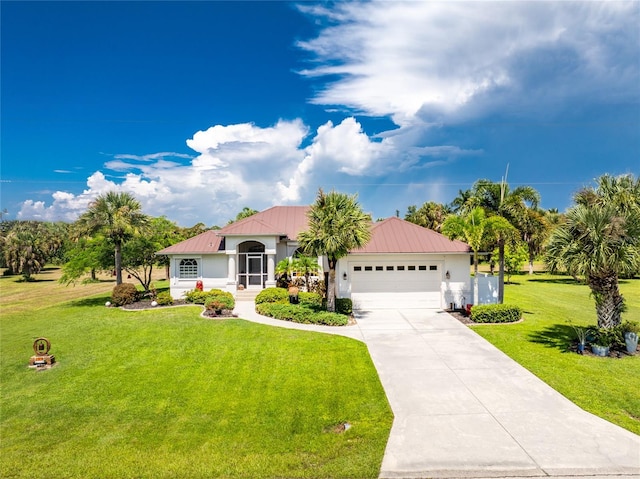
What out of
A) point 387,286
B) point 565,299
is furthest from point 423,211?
point 387,286

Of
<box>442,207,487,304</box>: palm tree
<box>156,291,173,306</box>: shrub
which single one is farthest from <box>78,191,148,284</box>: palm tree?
<box>442,207,487,304</box>: palm tree

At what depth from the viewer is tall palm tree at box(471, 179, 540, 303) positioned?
2003 cm

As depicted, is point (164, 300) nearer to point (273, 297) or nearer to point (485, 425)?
point (273, 297)

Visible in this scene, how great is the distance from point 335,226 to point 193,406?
10.2 m

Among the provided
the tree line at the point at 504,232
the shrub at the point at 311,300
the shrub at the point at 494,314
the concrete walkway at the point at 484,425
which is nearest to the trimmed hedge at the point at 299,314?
the shrub at the point at 311,300

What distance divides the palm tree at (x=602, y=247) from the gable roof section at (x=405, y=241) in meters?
7.33

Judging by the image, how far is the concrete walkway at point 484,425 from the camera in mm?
6785

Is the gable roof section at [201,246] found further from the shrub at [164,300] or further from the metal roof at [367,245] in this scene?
the shrub at [164,300]

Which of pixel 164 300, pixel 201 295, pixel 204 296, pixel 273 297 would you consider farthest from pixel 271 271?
pixel 164 300

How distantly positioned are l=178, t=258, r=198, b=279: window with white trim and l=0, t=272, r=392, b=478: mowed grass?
9.20 meters

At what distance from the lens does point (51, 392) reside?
10.8 m

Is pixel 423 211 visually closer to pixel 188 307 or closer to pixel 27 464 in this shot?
pixel 188 307

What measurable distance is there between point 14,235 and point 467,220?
54959 mm

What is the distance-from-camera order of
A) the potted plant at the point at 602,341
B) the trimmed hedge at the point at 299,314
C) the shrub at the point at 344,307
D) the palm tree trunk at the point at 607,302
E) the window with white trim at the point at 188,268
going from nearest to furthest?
the potted plant at the point at 602,341 < the palm tree trunk at the point at 607,302 < the trimmed hedge at the point at 299,314 < the shrub at the point at 344,307 < the window with white trim at the point at 188,268
